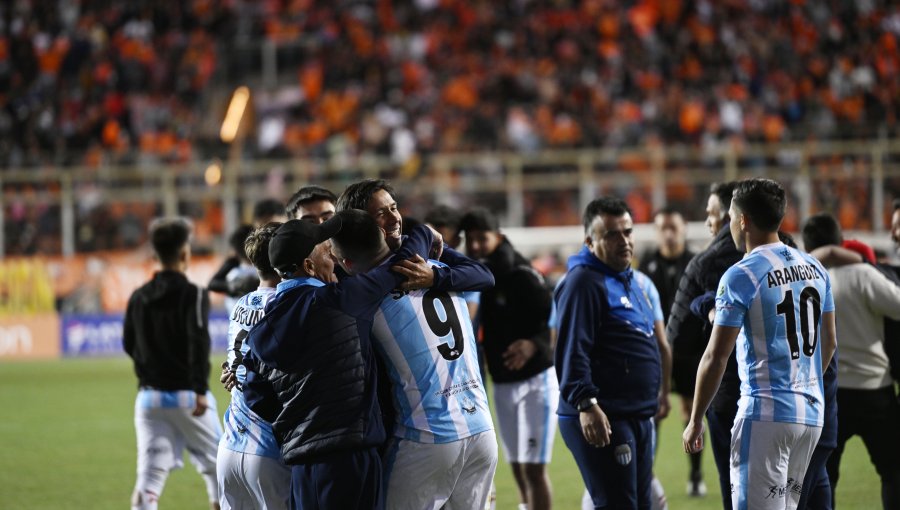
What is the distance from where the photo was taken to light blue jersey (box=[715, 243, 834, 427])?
4.98 metres

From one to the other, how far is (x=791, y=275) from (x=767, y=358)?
39cm

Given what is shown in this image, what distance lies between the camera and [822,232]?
6.61m

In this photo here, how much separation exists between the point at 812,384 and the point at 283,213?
4225 mm

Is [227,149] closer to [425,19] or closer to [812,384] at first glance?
[425,19]

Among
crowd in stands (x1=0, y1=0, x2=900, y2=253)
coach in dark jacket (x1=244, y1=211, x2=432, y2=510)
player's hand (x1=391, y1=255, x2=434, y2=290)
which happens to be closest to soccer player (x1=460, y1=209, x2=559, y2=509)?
player's hand (x1=391, y1=255, x2=434, y2=290)

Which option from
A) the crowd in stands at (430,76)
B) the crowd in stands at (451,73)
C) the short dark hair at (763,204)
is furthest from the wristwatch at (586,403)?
the crowd in stands at (451,73)

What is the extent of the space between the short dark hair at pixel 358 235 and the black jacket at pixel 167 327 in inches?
107

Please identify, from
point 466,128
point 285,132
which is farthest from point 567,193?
point 285,132

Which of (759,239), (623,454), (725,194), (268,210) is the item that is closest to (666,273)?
(725,194)

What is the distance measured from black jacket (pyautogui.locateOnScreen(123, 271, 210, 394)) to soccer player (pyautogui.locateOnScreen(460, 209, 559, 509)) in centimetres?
189

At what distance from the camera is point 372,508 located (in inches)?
180

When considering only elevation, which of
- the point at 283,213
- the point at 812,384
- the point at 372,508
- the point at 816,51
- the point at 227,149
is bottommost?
the point at 372,508

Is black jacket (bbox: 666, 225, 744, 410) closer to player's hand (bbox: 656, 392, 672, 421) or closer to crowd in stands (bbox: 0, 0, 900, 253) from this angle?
player's hand (bbox: 656, 392, 672, 421)

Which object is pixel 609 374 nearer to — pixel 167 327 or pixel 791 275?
pixel 791 275
